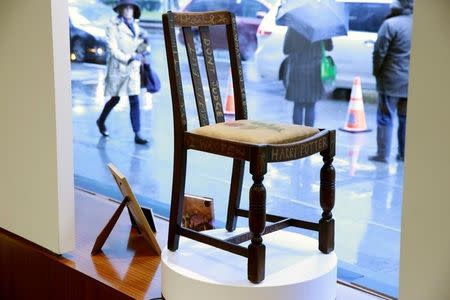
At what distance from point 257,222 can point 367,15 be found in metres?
2.22

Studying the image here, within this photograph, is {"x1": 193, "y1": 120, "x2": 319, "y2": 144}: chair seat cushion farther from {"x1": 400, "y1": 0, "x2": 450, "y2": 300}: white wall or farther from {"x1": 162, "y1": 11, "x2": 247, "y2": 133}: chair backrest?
{"x1": 400, "y1": 0, "x2": 450, "y2": 300}: white wall

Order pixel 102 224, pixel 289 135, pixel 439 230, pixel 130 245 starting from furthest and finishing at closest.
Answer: pixel 102 224, pixel 130 245, pixel 289 135, pixel 439 230

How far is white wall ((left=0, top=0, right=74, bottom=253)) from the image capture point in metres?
2.86

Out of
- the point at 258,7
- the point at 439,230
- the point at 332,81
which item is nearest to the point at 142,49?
the point at 258,7

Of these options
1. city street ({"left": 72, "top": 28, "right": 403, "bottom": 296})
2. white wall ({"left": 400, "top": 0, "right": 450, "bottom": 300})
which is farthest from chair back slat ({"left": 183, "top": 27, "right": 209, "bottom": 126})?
city street ({"left": 72, "top": 28, "right": 403, "bottom": 296})

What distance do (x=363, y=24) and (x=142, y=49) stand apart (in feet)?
5.31

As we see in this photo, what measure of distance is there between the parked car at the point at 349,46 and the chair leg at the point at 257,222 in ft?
6.74

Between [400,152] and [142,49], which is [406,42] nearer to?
[400,152]

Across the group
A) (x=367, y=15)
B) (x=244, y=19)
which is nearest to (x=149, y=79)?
(x=244, y=19)

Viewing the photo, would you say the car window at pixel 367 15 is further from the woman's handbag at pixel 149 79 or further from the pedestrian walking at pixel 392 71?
the woman's handbag at pixel 149 79

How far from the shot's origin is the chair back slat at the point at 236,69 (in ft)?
8.65

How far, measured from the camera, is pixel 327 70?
4.39 metres

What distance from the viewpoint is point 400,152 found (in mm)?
4508

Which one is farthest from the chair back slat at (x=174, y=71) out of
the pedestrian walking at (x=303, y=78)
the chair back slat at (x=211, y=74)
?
the pedestrian walking at (x=303, y=78)
